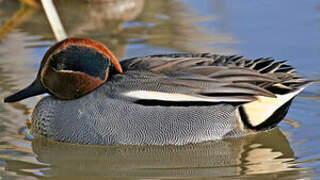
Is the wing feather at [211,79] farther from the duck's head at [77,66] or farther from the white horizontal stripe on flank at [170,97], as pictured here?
the duck's head at [77,66]

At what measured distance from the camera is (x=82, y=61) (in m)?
6.44

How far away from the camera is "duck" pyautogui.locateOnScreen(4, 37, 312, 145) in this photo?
20.4 ft

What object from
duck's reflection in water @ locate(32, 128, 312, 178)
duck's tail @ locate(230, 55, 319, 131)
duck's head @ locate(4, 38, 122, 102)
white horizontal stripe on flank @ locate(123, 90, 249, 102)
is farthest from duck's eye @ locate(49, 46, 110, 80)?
duck's tail @ locate(230, 55, 319, 131)

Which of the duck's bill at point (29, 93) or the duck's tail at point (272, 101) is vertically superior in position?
the duck's bill at point (29, 93)

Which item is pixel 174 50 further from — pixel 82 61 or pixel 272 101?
pixel 272 101

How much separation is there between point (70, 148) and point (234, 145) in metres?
1.27

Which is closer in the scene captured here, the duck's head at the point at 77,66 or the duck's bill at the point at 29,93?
the duck's head at the point at 77,66

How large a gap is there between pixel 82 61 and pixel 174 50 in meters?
2.22

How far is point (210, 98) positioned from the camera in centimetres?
621

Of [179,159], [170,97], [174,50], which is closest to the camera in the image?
[179,159]

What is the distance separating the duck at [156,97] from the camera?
20.4 ft

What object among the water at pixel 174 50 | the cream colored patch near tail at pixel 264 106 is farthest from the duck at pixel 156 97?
the water at pixel 174 50

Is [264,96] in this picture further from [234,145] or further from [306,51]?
[306,51]

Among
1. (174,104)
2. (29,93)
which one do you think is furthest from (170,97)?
(29,93)
